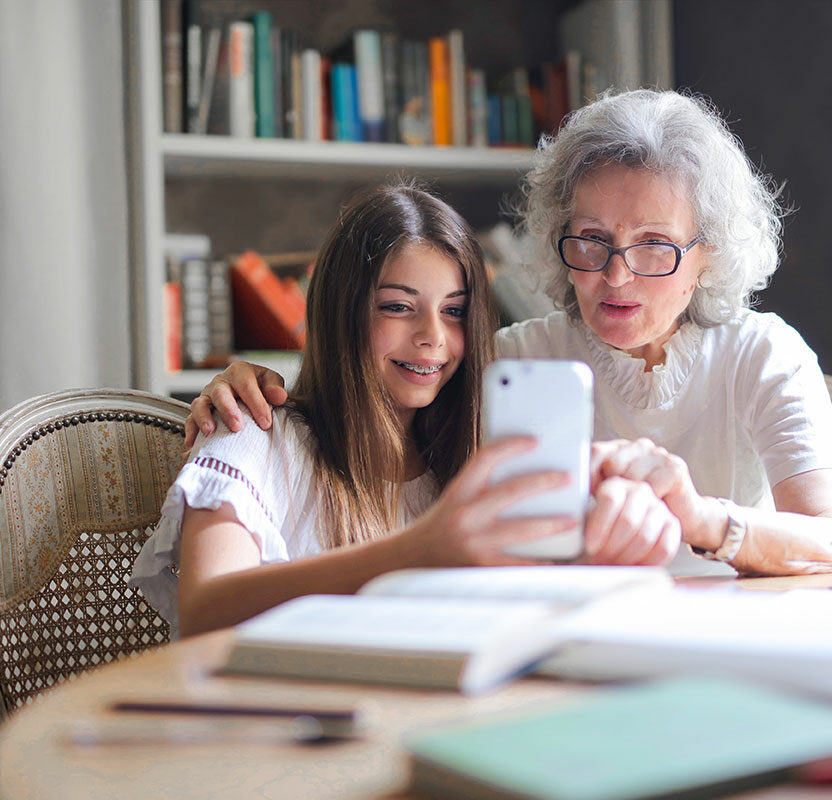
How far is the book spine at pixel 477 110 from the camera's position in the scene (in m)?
2.52

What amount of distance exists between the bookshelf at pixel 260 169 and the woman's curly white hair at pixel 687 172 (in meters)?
0.77

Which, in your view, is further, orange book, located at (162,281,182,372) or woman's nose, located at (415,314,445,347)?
orange book, located at (162,281,182,372)

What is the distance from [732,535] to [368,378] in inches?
18.8

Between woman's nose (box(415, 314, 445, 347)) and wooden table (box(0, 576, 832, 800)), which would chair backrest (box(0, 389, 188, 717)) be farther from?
wooden table (box(0, 576, 832, 800))

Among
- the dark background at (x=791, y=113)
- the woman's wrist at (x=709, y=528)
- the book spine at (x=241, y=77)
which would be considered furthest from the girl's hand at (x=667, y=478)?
the book spine at (x=241, y=77)

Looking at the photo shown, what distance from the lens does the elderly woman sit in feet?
4.26

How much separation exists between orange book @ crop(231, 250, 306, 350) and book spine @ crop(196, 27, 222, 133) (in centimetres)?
32

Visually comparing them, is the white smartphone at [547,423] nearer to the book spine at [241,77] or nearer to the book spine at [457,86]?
the book spine at [241,77]

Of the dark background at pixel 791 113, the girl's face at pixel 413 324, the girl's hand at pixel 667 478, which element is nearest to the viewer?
the girl's hand at pixel 667 478

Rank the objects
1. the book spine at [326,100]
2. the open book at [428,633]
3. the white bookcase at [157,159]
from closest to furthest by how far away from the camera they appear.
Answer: the open book at [428,633] < the white bookcase at [157,159] < the book spine at [326,100]

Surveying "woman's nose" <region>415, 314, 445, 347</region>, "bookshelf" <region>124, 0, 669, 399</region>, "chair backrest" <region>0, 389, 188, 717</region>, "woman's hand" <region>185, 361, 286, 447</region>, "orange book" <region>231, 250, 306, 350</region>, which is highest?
"bookshelf" <region>124, 0, 669, 399</region>

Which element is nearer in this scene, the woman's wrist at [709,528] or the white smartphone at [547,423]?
the white smartphone at [547,423]

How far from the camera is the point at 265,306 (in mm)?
2340

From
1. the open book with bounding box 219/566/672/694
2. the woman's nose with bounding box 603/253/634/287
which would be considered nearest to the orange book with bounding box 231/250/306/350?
the woman's nose with bounding box 603/253/634/287
